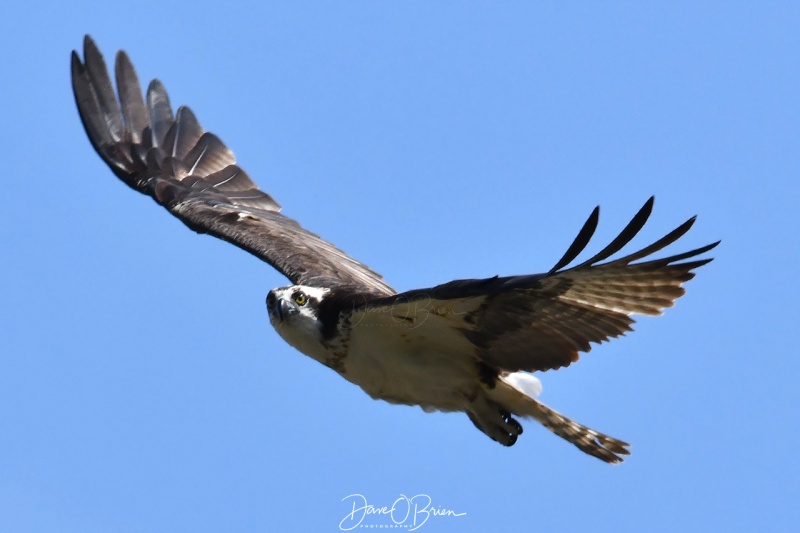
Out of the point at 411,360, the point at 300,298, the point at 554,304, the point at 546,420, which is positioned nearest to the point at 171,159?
the point at 300,298

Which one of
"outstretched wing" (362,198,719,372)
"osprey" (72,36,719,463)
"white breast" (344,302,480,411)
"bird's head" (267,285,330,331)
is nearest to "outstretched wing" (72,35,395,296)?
"osprey" (72,36,719,463)

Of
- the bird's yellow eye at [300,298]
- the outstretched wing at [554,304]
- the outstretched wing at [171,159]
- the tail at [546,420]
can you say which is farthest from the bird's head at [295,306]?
the outstretched wing at [171,159]

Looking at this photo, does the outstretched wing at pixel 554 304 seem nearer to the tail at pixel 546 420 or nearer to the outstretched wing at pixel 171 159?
the tail at pixel 546 420

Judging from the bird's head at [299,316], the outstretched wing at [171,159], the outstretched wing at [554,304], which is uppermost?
the outstretched wing at [171,159]

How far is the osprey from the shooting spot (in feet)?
22.6

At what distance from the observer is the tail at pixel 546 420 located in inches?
320

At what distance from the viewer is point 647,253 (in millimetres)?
6648

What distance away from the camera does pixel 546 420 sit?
27.1 feet

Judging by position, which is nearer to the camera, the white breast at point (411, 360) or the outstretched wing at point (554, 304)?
the outstretched wing at point (554, 304)

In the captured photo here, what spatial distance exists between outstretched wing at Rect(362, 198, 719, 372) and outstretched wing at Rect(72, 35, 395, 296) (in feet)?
8.76

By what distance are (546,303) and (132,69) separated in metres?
5.32

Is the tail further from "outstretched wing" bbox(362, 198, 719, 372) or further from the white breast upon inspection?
"outstretched wing" bbox(362, 198, 719, 372)

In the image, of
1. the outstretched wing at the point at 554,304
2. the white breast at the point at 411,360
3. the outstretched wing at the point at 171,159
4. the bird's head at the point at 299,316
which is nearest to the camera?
the outstretched wing at the point at 554,304

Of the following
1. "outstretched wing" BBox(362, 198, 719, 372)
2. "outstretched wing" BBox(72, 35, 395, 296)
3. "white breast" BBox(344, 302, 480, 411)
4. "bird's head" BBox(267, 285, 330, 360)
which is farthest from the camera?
"outstretched wing" BBox(72, 35, 395, 296)
